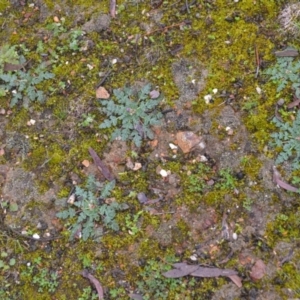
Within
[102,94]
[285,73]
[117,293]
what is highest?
[102,94]

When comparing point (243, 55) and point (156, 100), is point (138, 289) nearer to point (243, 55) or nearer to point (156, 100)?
point (156, 100)

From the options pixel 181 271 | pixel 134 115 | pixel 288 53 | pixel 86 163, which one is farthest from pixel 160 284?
pixel 288 53

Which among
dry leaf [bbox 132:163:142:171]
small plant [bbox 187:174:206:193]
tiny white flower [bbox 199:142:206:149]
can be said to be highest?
dry leaf [bbox 132:163:142:171]

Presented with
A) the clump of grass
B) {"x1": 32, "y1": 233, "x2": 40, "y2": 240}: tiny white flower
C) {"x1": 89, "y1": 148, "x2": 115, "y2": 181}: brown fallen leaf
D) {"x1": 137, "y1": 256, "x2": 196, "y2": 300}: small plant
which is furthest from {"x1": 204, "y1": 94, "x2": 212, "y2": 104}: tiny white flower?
{"x1": 32, "y1": 233, "x2": 40, "y2": 240}: tiny white flower

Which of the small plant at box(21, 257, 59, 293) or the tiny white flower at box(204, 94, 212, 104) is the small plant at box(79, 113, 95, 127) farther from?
the small plant at box(21, 257, 59, 293)

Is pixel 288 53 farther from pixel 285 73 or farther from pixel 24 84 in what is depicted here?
pixel 24 84

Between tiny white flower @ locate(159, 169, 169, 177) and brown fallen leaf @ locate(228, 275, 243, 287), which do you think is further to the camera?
tiny white flower @ locate(159, 169, 169, 177)

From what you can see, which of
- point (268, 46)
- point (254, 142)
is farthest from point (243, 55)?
point (254, 142)
